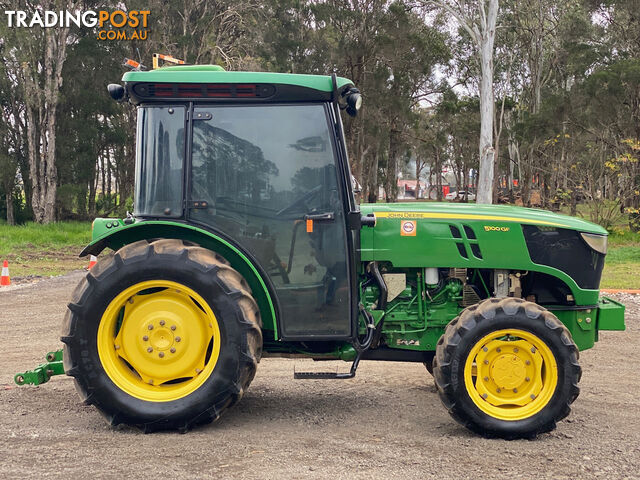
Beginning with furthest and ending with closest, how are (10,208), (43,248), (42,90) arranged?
1. (10,208)
2. (42,90)
3. (43,248)

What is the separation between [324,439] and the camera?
15.0ft

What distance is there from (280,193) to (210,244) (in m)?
0.62

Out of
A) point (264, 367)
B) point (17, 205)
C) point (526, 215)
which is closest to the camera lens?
point (526, 215)

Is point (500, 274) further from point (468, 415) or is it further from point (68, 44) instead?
point (68, 44)

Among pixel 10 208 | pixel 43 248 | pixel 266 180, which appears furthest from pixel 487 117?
pixel 266 180

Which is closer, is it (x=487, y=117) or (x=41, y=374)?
(x=41, y=374)

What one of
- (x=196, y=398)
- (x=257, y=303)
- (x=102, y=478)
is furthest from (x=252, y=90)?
(x=102, y=478)

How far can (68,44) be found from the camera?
98.9 feet

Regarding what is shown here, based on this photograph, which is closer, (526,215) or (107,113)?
(526,215)

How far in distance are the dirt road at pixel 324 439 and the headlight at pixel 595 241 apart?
4.25 feet

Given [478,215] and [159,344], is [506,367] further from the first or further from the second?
[159,344]

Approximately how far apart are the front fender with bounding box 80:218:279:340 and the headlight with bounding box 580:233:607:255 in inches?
93.9

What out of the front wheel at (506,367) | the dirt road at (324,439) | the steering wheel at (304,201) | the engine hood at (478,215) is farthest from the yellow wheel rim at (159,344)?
the front wheel at (506,367)

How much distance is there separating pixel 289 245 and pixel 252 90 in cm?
111
